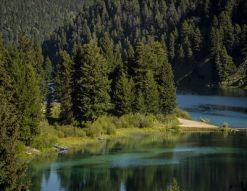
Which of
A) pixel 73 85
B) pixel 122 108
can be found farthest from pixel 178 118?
pixel 73 85

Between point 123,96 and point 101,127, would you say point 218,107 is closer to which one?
point 123,96

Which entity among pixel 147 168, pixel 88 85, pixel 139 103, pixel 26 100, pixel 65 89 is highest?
pixel 88 85

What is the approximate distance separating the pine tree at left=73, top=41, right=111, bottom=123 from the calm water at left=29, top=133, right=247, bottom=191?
29.5 feet

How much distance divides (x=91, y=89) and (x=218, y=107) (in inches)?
2536

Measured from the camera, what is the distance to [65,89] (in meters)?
102

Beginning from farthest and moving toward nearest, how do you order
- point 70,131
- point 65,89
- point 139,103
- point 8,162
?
point 139,103
point 65,89
point 70,131
point 8,162

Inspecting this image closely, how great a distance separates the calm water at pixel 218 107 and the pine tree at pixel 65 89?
37.1 metres

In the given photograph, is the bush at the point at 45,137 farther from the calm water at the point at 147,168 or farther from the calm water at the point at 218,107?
the calm water at the point at 218,107

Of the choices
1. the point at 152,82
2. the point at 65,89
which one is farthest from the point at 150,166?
the point at 152,82

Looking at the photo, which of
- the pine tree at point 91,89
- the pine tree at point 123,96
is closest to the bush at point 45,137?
the pine tree at point 91,89

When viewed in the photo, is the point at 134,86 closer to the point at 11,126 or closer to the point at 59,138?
the point at 59,138

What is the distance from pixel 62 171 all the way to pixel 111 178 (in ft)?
22.7

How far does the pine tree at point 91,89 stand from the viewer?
10138 centimetres

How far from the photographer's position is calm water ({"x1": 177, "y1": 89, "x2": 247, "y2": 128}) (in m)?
131
